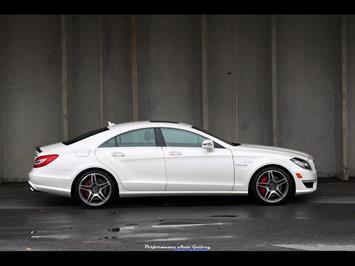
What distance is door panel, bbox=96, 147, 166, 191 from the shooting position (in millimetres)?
10648

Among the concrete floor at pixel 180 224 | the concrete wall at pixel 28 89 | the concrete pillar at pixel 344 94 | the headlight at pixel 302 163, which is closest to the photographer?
the concrete floor at pixel 180 224

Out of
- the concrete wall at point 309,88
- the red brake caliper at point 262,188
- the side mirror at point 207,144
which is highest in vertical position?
the concrete wall at point 309,88

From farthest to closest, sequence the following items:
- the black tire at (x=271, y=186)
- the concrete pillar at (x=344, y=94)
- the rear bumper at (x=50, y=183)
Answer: the concrete pillar at (x=344, y=94), the black tire at (x=271, y=186), the rear bumper at (x=50, y=183)

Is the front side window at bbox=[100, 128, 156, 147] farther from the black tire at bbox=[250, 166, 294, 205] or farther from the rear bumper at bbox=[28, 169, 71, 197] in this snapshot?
the black tire at bbox=[250, 166, 294, 205]

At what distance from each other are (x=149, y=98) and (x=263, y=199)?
5.00 metres

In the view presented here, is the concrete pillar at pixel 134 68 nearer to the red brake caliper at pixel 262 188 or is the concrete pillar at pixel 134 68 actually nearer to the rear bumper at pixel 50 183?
the rear bumper at pixel 50 183

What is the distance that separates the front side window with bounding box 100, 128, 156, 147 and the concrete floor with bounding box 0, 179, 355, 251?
108cm

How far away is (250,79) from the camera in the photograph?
14.9m

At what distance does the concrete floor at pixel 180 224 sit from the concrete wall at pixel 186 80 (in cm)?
273

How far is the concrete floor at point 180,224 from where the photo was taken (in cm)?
793

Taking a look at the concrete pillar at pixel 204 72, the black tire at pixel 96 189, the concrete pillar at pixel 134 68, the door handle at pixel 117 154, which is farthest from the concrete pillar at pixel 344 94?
the black tire at pixel 96 189

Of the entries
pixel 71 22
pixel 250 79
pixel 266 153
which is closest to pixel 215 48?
pixel 250 79

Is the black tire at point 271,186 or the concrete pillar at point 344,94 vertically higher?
the concrete pillar at point 344,94

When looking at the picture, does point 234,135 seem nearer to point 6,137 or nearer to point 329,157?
point 329,157
